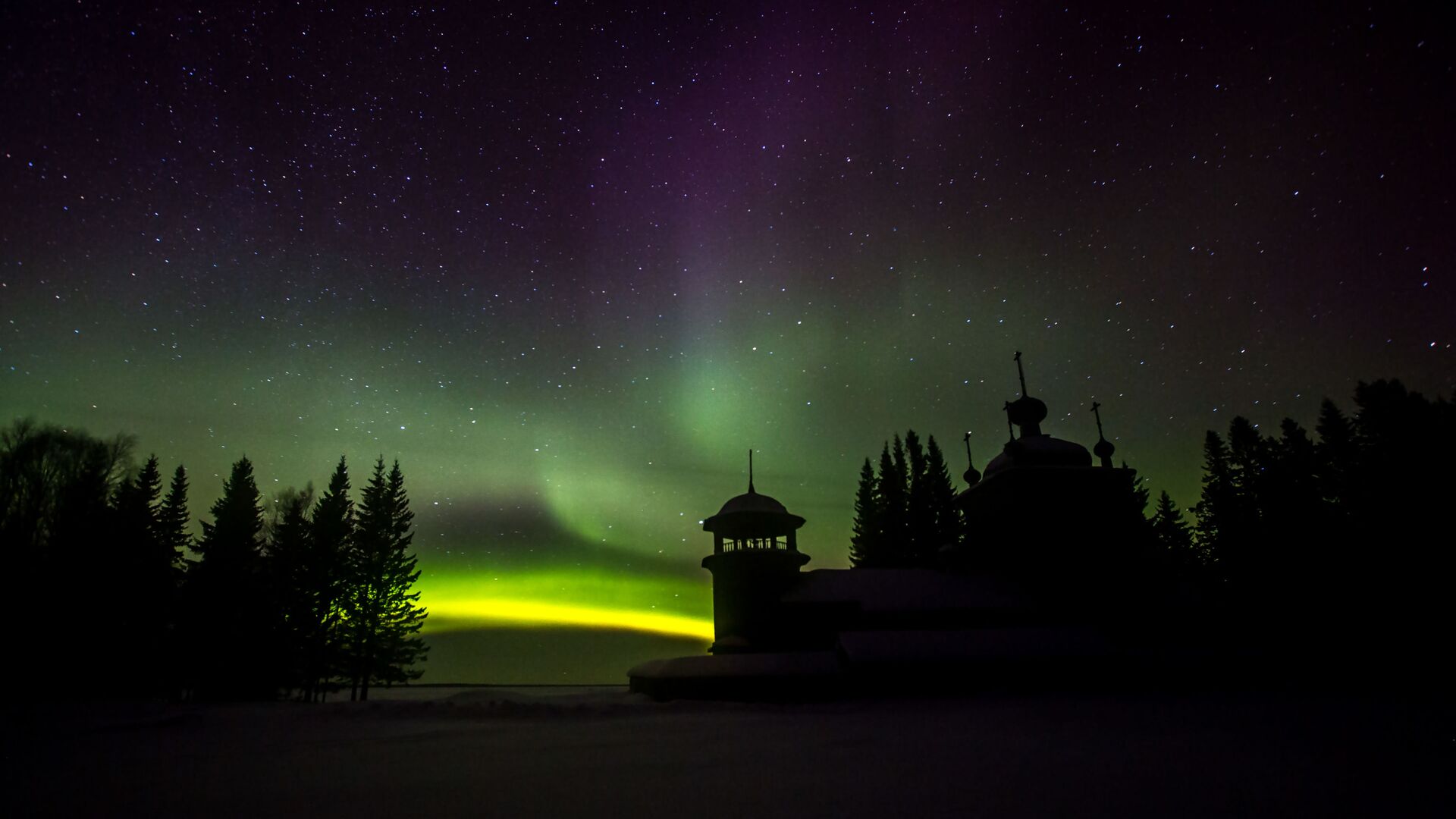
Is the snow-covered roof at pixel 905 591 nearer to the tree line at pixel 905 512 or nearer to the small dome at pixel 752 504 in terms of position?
the small dome at pixel 752 504

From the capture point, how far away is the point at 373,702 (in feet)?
67.5

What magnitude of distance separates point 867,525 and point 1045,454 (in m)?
28.0

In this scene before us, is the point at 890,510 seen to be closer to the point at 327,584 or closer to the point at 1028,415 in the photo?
the point at 1028,415

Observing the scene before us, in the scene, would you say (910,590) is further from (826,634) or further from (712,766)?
(712,766)

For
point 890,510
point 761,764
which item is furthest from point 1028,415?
point 761,764

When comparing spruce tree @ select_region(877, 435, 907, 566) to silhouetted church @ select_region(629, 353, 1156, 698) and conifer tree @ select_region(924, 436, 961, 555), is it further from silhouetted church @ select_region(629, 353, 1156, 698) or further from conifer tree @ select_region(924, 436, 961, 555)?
silhouetted church @ select_region(629, 353, 1156, 698)

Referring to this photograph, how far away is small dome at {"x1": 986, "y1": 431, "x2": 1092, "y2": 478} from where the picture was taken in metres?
30.8

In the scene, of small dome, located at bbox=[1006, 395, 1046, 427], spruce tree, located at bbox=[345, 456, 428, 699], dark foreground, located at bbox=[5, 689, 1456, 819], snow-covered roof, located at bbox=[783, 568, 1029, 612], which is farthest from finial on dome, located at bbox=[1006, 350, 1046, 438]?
spruce tree, located at bbox=[345, 456, 428, 699]

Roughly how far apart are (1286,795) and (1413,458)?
3444 cm

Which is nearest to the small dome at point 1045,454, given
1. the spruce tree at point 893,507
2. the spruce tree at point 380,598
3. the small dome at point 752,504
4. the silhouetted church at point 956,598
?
the silhouetted church at point 956,598

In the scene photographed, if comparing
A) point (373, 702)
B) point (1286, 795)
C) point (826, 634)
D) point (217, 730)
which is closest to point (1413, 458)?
point (826, 634)

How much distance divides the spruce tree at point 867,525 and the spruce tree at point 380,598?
36440 millimetres

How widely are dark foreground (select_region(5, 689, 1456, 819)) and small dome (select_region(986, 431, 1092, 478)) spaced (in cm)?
1464

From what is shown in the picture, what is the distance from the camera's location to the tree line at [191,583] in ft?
87.7
